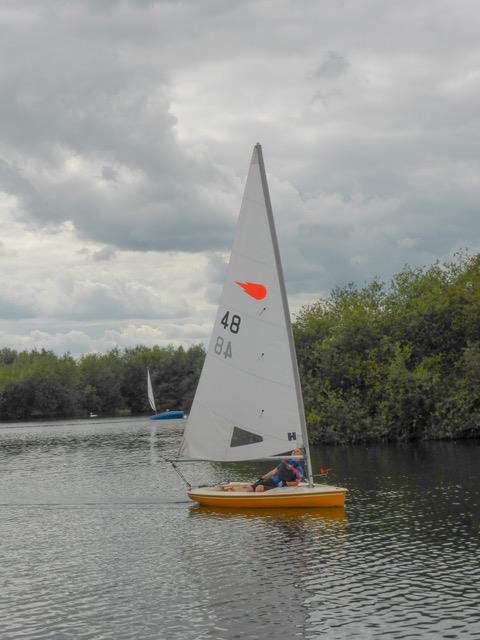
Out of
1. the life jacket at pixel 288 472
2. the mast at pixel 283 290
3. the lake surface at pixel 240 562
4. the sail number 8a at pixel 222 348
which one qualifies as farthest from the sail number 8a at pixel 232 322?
the lake surface at pixel 240 562

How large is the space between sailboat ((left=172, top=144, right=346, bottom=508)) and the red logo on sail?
0.05 m

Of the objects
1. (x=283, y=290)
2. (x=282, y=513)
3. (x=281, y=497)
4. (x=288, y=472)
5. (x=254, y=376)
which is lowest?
(x=282, y=513)

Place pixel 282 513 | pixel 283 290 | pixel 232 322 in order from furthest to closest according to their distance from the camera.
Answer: pixel 232 322 < pixel 282 513 < pixel 283 290

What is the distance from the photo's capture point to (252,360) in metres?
37.6

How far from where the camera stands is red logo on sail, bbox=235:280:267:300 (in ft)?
121

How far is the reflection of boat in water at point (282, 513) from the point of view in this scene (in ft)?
A: 118

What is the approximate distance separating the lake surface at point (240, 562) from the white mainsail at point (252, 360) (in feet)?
11.6

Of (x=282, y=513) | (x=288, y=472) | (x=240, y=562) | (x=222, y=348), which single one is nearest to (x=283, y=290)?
(x=222, y=348)

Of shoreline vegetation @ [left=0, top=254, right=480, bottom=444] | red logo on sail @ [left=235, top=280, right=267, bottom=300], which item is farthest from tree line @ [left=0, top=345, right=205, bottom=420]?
red logo on sail @ [left=235, top=280, right=267, bottom=300]

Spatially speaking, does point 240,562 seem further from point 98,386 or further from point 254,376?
point 98,386

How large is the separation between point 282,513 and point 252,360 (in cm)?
710

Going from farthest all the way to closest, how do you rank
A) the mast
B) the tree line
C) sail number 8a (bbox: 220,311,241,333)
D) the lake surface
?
1. the tree line
2. sail number 8a (bbox: 220,311,241,333)
3. the mast
4. the lake surface

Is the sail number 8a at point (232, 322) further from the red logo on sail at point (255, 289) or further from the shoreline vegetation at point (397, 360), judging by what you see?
the shoreline vegetation at point (397, 360)

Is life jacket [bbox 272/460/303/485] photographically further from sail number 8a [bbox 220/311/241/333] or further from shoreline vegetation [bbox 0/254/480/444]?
shoreline vegetation [bbox 0/254/480/444]
